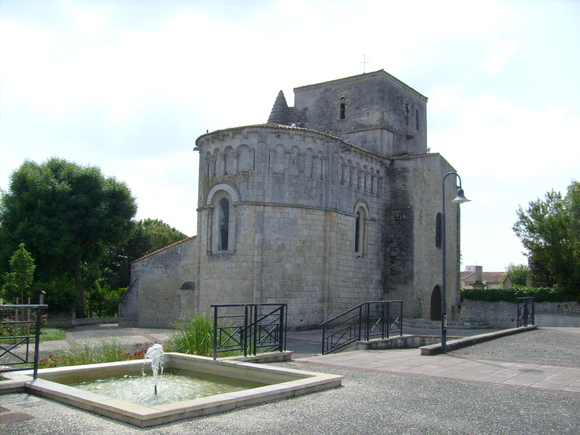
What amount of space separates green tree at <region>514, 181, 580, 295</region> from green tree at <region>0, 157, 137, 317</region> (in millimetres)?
24868

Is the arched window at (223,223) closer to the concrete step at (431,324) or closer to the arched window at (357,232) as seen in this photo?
the arched window at (357,232)

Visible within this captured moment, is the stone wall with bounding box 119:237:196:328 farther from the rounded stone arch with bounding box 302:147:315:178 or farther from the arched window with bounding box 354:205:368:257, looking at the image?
the arched window with bounding box 354:205:368:257

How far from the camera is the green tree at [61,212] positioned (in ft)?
86.1

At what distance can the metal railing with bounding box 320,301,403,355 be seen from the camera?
47.4 ft

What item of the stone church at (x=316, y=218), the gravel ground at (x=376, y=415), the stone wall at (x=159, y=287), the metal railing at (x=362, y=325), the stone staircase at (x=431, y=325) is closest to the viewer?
the gravel ground at (x=376, y=415)

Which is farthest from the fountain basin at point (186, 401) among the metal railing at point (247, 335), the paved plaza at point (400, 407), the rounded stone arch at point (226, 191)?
the rounded stone arch at point (226, 191)

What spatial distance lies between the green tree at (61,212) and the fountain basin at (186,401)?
1742cm

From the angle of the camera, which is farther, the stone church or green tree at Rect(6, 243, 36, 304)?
the stone church

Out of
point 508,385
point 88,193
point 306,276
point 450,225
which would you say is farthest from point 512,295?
point 88,193

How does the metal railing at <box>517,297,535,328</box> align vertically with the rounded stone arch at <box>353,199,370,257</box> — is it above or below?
below

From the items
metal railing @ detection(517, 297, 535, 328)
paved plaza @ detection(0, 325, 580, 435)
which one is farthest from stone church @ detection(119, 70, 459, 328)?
paved plaza @ detection(0, 325, 580, 435)

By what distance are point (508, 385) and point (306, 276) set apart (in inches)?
475

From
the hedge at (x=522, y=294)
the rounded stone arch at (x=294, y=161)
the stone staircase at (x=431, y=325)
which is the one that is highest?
the rounded stone arch at (x=294, y=161)

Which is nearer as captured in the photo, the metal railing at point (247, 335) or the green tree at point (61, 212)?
→ the metal railing at point (247, 335)
